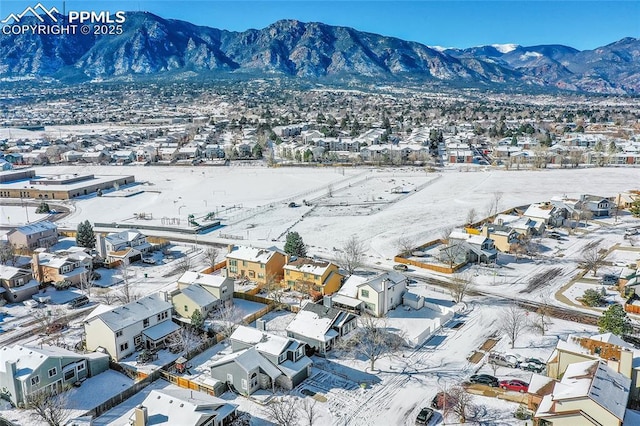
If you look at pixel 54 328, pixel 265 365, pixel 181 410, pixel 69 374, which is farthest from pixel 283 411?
pixel 54 328

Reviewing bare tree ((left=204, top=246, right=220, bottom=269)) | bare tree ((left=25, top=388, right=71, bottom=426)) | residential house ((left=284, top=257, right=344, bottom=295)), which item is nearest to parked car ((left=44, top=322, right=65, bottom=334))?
bare tree ((left=25, top=388, right=71, bottom=426))

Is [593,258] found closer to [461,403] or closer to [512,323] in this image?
[512,323]

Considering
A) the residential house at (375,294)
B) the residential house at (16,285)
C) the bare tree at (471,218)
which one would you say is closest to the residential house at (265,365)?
the residential house at (375,294)

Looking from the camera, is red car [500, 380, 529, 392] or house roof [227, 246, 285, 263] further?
house roof [227, 246, 285, 263]

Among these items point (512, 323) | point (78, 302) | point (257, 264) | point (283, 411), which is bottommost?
point (283, 411)

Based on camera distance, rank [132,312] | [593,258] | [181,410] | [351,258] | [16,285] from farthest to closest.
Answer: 1. [351,258]
2. [593,258]
3. [16,285]
4. [132,312]
5. [181,410]

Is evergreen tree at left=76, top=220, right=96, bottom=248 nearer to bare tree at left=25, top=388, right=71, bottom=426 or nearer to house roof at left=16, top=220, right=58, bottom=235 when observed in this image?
house roof at left=16, top=220, right=58, bottom=235

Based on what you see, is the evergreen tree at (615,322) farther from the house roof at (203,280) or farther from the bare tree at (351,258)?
the house roof at (203,280)
